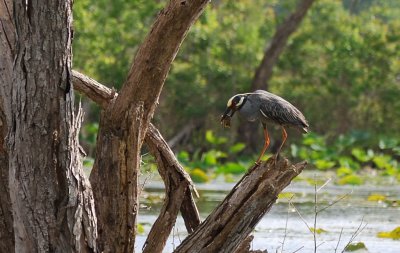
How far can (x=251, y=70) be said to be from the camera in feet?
85.5

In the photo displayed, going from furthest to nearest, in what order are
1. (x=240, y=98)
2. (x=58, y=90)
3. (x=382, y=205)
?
1. (x=382, y=205)
2. (x=240, y=98)
3. (x=58, y=90)

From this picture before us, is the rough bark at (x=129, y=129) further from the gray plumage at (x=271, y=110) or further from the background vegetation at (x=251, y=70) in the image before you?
the background vegetation at (x=251, y=70)

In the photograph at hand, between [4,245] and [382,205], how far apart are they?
845cm

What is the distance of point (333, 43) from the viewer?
26125mm

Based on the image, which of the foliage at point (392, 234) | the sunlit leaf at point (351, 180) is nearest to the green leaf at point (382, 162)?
the sunlit leaf at point (351, 180)

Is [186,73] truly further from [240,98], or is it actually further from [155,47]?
[155,47]

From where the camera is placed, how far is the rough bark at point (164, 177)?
653 centimetres

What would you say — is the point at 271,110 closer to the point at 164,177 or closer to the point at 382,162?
the point at 164,177

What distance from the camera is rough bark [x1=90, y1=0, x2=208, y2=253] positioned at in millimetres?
5910

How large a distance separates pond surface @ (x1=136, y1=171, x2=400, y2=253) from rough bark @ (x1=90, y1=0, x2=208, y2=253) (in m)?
2.47

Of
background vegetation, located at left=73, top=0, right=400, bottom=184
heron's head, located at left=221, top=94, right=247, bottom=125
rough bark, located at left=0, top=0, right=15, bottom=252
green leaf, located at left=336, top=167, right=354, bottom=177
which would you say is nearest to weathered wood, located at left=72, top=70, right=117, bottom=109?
rough bark, located at left=0, top=0, right=15, bottom=252

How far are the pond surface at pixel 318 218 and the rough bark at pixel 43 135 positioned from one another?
2.93m

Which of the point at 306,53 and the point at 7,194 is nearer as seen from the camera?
the point at 7,194

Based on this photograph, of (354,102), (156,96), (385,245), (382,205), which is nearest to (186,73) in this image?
(354,102)
